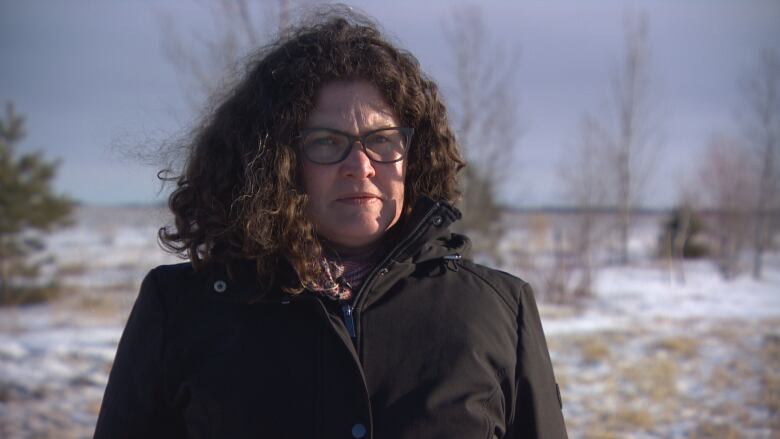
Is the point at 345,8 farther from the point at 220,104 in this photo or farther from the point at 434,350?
the point at 434,350

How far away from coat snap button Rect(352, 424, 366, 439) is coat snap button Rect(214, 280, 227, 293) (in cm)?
49

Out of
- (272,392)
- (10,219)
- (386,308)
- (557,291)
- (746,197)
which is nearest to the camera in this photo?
(272,392)

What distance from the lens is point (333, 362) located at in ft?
4.59

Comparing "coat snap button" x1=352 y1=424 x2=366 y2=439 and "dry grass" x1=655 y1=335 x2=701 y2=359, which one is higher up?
"coat snap button" x1=352 y1=424 x2=366 y2=439

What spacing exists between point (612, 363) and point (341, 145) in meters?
6.47

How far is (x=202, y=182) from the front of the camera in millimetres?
1665

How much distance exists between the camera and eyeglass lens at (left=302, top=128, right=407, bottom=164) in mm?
1500

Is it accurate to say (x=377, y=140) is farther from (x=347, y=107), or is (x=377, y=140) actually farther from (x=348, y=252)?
(x=348, y=252)

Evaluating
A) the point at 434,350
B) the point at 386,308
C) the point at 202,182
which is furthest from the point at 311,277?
the point at 202,182

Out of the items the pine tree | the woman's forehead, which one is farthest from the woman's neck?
the pine tree

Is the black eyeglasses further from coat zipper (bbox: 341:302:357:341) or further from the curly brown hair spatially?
coat zipper (bbox: 341:302:357:341)

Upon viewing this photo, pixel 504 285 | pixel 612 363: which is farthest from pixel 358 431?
pixel 612 363

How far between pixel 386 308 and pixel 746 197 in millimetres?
21810

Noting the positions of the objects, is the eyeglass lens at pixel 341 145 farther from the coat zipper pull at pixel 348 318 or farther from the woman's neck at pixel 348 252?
the coat zipper pull at pixel 348 318
